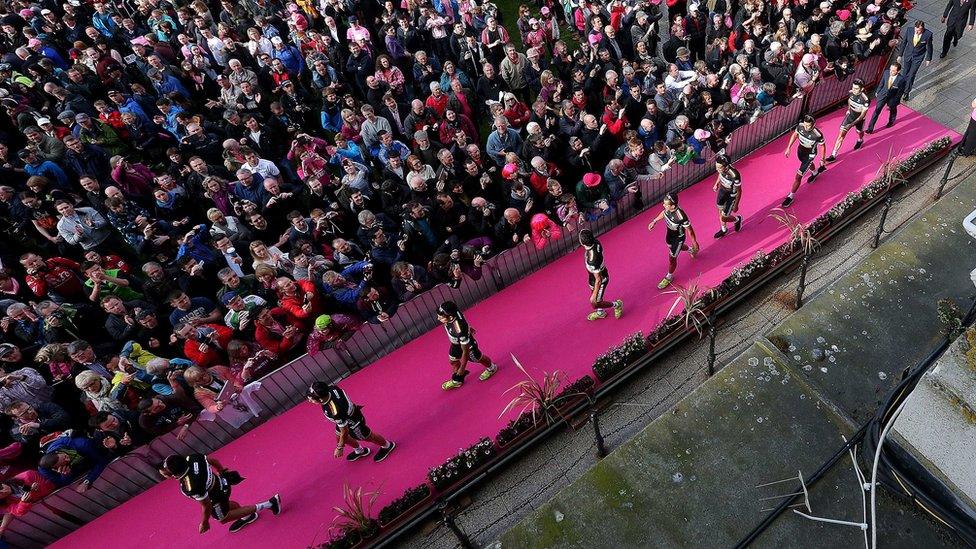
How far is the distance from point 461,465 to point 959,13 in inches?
562

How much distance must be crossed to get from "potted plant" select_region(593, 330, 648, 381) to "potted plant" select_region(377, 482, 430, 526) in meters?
2.83

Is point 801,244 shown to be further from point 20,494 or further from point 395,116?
point 20,494

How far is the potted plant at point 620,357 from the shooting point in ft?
26.6

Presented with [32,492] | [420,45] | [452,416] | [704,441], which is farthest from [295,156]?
[704,441]

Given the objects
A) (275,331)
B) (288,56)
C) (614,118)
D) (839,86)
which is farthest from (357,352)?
(839,86)

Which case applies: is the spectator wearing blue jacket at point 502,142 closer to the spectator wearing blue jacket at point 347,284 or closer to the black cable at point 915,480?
the spectator wearing blue jacket at point 347,284

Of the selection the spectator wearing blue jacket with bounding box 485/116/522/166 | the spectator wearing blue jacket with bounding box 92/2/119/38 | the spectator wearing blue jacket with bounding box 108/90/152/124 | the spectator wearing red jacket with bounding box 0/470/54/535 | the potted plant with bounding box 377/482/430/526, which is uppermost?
the spectator wearing blue jacket with bounding box 92/2/119/38

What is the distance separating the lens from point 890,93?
11.1 metres

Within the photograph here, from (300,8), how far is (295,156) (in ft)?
20.3

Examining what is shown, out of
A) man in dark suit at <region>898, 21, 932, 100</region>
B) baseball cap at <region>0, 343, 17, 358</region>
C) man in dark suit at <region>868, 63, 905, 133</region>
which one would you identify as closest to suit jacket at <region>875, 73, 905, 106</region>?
man in dark suit at <region>868, 63, 905, 133</region>

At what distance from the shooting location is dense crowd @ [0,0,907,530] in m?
8.29

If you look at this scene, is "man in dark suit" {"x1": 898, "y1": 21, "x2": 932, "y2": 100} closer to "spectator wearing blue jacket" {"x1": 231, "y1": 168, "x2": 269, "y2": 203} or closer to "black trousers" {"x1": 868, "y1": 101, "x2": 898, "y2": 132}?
"black trousers" {"x1": 868, "y1": 101, "x2": 898, "y2": 132}

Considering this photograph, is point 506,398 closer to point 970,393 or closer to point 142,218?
point 970,393

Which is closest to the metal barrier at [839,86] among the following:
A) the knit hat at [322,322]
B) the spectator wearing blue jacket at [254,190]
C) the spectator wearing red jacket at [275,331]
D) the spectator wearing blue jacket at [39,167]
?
the knit hat at [322,322]
